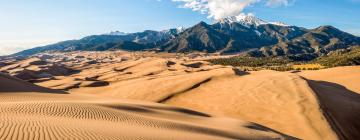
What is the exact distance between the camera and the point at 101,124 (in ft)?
49.5

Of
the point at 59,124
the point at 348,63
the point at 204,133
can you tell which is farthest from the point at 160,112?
the point at 348,63

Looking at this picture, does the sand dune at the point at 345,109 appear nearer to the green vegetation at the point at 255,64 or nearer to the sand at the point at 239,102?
the sand at the point at 239,102

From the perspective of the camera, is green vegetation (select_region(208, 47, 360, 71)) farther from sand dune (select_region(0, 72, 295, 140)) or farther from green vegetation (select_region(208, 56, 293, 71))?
sand dune (select_region(0, 72, 295, 140))

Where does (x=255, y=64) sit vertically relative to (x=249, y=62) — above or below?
below

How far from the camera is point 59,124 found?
13.4 meters

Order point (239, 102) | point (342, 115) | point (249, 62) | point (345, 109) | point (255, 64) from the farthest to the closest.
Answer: point (249, 62)
point (255, 64)
point (239, 102)
point (345, 109)
point (342, 115)

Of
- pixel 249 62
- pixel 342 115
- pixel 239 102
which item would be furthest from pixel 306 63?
pixel 342 115

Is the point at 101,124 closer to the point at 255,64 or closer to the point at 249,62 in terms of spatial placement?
the point at 255,64

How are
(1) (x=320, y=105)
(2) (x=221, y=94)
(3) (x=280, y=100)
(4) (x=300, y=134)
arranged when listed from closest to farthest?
1. (4) (x=300, y=134)
2. (1) (x=320, y=105)
3. (3) (x=280, y=100)
4. (2) (x=221, y=94)

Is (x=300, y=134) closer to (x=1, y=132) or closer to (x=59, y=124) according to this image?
(x=59, y=124)

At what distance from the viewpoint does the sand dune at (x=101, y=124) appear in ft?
38.8

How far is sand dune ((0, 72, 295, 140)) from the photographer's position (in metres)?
A: 11.8

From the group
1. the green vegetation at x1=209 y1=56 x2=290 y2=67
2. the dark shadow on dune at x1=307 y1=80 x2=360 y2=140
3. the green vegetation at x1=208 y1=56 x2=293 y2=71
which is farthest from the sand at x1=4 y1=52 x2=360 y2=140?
the green vegetation at x1=209 y1=56 x2=290 y2=67

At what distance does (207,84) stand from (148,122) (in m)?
23.1
